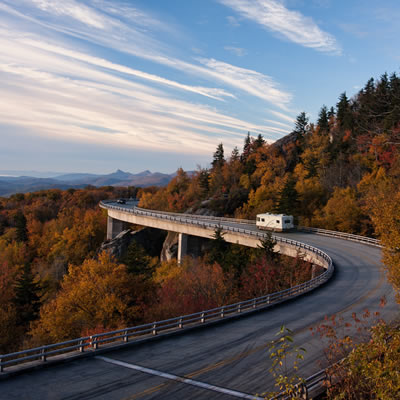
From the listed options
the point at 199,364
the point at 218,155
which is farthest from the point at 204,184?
the point at 199,364

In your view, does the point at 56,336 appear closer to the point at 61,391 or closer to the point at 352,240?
the point at 61,391

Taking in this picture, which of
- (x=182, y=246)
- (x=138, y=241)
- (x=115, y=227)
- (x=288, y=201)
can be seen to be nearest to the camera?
(x=288, y=201)

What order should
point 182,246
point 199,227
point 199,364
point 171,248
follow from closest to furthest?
point 199,364
point 199,227
point 182,246
point 171,248

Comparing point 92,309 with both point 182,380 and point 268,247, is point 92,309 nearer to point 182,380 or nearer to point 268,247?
point 268,247

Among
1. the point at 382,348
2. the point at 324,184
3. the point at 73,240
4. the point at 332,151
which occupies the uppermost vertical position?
the point at 332,151

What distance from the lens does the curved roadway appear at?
10945 millimetres

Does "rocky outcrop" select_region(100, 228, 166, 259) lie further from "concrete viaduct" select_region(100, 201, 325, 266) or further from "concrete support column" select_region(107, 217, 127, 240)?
"concrete support column" select_region(107, 217, 127, 240)

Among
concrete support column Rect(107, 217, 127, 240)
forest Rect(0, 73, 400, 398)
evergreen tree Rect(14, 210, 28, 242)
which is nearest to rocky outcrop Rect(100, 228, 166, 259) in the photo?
forest Rect(0, 73, 400, 398)

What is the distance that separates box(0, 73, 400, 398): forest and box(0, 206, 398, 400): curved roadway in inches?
165

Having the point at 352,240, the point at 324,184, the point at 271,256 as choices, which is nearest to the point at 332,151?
the point at 324,184

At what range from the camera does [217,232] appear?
50594 mm

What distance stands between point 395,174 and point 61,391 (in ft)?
194

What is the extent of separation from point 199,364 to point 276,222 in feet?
134

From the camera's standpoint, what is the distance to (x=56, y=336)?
101 ft
